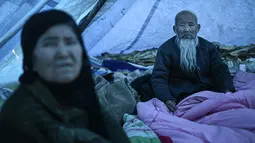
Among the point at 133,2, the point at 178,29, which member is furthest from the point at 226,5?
the point at 178,29

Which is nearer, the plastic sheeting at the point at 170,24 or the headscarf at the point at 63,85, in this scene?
the headscarf at the point at 63,85

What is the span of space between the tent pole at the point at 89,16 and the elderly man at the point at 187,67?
838mm

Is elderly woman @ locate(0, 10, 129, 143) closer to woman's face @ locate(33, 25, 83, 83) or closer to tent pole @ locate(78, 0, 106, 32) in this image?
woman's face @ locate(33, 25, 83, 83)

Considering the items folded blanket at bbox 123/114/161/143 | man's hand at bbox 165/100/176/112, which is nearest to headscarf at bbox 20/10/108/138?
folded blanket at bbox 123/114/161/143

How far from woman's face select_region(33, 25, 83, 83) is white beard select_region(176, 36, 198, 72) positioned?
128 centimetres

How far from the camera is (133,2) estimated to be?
137 inches

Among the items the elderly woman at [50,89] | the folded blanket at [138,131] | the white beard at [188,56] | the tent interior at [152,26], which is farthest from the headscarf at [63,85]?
the tent interior at [152,26]

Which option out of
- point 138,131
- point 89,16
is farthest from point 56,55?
point 89,16

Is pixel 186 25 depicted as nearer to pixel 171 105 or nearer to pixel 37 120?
pixel 171 105

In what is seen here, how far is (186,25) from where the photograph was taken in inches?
90.6

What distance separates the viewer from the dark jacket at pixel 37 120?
96cm

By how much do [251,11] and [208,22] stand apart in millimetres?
394

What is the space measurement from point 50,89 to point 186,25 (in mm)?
1401

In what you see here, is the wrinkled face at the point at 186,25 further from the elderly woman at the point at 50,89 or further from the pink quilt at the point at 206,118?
the elderly woman at the point at 50,89
